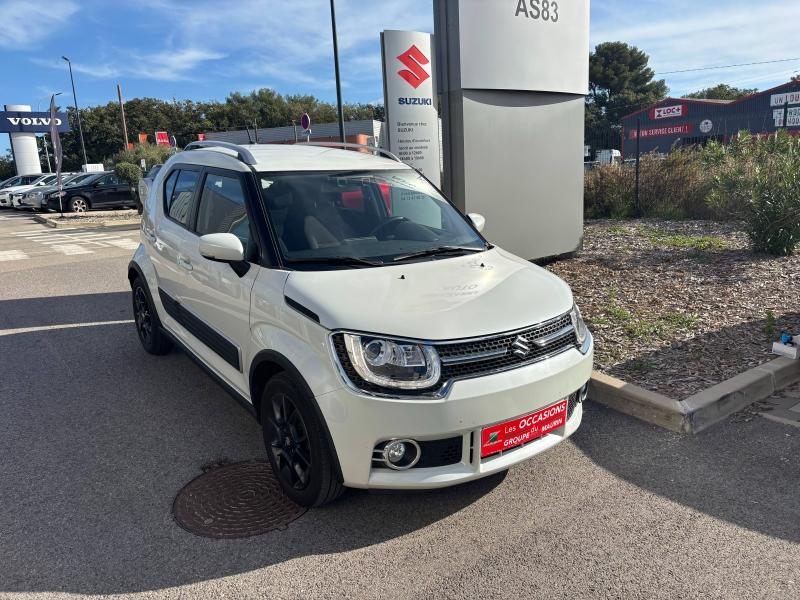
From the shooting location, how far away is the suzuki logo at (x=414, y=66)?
7.59m

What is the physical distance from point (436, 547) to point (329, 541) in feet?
1.71

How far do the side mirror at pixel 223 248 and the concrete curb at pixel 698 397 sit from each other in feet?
8.98

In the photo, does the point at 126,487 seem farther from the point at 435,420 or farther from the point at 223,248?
the point at 435,420

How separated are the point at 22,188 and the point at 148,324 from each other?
2829 cm

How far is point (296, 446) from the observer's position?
3.15 metres

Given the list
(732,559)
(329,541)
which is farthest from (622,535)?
(329,541)

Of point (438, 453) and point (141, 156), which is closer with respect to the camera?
point (438, 453)

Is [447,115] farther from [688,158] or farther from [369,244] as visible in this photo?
[688,158]

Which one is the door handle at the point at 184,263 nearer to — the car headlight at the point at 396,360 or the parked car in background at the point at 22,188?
the car headlight at the point at 396,360

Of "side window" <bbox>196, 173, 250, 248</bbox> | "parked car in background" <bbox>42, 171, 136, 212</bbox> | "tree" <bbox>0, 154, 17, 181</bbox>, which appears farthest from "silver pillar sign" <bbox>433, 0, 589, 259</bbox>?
"tree" <bbox>0, 154, 17, 181</bbox>

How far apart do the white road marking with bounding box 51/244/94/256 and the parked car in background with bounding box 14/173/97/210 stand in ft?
40.0

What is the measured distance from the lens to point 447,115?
802 centimetres

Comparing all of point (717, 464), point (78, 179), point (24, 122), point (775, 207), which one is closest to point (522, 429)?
point (717, 464)

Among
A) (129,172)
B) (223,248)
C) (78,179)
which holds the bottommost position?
(223,248)
